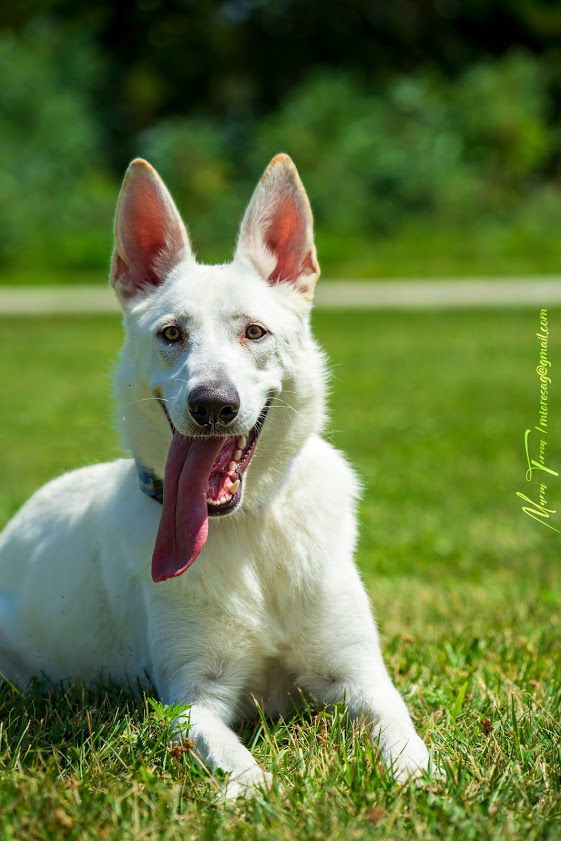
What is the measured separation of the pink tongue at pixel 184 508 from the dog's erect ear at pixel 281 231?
0.79 meters

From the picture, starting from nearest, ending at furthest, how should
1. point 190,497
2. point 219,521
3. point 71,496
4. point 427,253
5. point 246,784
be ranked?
1. point 246,784
2. point 190,497
3. point 219,521
4. point 71,496
5. point 427,253

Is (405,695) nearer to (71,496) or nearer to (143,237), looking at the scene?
(71,496)

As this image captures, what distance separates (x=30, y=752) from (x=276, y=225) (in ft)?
6.27

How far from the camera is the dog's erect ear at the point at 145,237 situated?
3.72m

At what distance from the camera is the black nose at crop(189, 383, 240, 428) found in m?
3.16

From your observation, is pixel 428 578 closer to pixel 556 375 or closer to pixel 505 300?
pixel 556 375

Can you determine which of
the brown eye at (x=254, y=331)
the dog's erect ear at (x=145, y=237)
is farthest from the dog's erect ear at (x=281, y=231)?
the brown eye at (x=254, y=331)

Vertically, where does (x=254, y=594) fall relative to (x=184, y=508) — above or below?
below

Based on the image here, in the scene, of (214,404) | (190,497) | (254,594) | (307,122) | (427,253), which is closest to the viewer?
(214,404)

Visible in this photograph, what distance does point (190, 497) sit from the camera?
131 inches

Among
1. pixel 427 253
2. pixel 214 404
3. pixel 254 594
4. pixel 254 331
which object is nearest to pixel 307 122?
pixel 427 253

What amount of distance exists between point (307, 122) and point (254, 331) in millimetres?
19944

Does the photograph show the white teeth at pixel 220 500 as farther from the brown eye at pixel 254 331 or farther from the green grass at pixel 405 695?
the green grass at pixel 405 695

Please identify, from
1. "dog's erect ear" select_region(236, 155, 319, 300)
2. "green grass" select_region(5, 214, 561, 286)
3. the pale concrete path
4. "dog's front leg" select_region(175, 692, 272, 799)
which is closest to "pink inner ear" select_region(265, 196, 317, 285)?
"dog's erect ear" select_region(236, 155, 319, 300)
